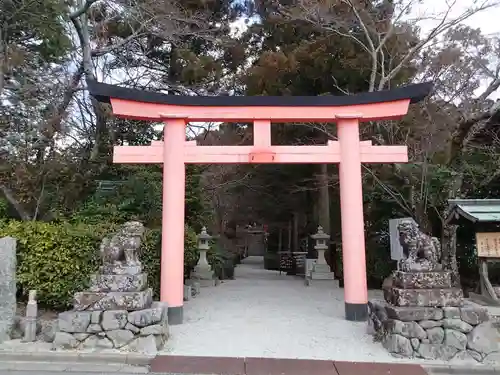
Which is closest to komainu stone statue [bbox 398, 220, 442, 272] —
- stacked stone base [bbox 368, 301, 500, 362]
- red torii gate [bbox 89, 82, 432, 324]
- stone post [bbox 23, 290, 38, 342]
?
stacked stone base [bbox 368, 301, 500, 362]

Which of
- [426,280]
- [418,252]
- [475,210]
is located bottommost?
[426,280]

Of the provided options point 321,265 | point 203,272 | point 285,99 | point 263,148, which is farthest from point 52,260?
point 321,265

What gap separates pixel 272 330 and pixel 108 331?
248cm

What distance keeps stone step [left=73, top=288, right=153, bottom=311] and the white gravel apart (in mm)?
777

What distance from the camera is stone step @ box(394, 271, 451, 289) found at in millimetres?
4984

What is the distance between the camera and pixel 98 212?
8.92 meters

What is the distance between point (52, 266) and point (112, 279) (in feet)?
7.71

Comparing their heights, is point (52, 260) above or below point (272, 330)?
above

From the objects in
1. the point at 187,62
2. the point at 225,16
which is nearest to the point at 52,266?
the point at 187,62

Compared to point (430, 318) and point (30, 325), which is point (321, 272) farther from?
point (30, 325)

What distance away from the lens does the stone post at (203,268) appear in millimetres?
11534

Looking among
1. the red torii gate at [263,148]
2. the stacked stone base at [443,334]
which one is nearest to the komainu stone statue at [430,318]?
the stacked stone base at [443,334]

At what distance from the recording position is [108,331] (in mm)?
4855

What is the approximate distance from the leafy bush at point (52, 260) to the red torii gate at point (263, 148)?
1.71 m
